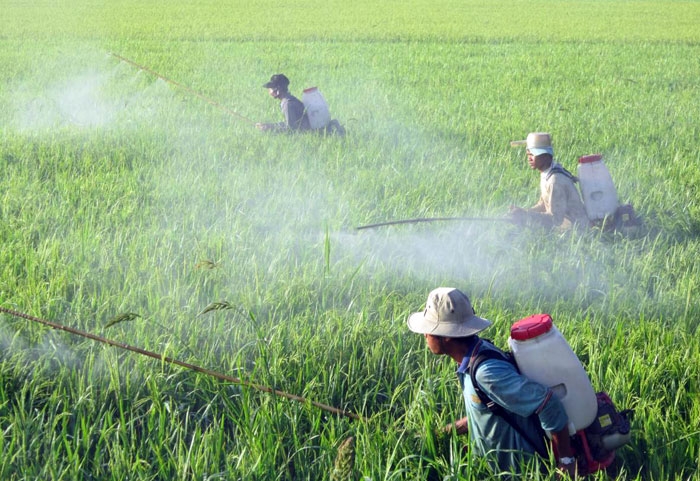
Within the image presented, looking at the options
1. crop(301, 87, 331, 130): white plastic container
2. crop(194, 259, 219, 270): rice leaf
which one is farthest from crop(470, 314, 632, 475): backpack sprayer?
crop(301, 87, 331, 130): white plastic container

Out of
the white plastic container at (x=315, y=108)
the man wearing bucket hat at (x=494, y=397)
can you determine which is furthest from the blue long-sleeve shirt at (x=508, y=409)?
the white plastic container at (x=315, y=108)

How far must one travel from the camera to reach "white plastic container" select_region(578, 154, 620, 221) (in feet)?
15.2

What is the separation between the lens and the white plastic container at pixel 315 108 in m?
7.17

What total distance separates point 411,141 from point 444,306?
502 cm

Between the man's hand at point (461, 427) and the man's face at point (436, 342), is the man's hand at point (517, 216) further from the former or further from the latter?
the man's face at point (436, 342)

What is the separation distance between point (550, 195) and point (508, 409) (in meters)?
2.47

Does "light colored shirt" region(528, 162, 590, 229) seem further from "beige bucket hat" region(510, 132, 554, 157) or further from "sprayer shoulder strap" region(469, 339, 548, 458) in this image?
"sprayer shoulder strap" region(469, 339, 548, 458)

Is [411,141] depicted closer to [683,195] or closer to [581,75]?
[683,195]

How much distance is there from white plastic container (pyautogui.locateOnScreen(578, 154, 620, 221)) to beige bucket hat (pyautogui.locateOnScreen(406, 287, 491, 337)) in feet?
7.96

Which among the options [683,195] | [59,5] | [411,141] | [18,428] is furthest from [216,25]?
[18,428]

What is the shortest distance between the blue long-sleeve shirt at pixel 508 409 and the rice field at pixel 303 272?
0.24ft

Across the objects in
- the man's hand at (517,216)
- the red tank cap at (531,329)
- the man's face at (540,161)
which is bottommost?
the man's hand at (517,216)

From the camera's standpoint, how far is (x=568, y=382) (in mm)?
2361

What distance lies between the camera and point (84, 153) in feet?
21.5
